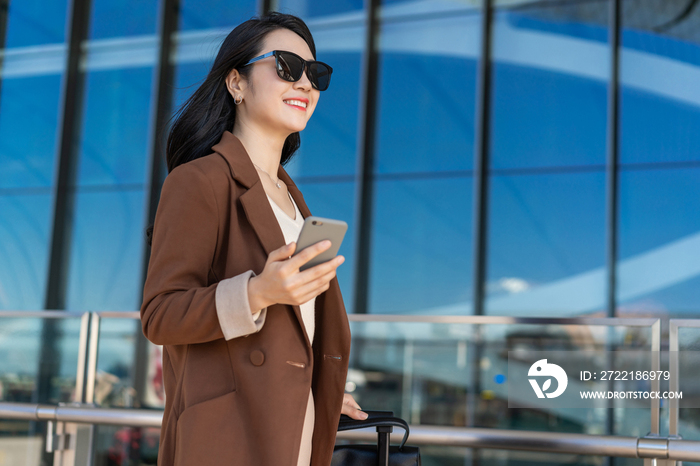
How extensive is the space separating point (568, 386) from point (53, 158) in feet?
23.5

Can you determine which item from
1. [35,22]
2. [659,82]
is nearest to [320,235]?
[659,82]

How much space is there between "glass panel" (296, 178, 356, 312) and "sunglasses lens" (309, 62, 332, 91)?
17.7 feet

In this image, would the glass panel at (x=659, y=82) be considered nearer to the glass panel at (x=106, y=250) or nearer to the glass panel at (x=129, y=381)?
the glass panel at (x=129, y=381)

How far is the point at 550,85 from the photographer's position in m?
6.52

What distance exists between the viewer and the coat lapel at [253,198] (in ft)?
3.76

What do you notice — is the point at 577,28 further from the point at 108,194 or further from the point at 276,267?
the point at 276,267

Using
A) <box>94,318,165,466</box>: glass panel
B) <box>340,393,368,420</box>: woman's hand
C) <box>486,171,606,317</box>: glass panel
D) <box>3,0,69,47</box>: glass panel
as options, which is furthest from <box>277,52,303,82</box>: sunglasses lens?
<box>3,0,69,47</box>: glass panel

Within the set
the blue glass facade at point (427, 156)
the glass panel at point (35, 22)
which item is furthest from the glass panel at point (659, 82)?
the glass panel at point (35, 22)

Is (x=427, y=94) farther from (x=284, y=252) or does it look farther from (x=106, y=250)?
(x=284, y=252)

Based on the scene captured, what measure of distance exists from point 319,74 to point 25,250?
300 inches

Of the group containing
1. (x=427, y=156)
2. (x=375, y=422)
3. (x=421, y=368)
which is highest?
(x=427, y=156)

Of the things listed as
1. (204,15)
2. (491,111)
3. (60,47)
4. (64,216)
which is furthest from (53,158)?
(491,111)

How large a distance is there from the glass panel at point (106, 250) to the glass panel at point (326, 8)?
2.87m

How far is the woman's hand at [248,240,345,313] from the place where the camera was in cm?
95
